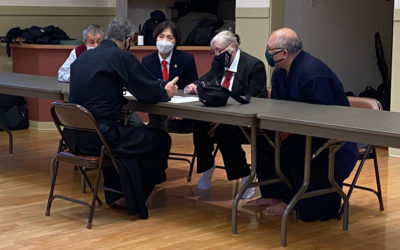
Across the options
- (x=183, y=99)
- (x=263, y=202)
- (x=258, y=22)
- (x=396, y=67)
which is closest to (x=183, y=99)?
(x=183, y=99)

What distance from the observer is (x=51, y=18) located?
29.5 ft

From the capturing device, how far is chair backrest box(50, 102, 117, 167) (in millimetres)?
4477

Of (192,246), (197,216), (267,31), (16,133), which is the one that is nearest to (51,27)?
(16,133)

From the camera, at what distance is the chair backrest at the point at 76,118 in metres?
4.48

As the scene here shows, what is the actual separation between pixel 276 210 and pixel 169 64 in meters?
1.48

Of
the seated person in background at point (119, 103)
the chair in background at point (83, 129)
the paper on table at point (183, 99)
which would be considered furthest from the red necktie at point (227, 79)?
the chair in background at point (83, 129)

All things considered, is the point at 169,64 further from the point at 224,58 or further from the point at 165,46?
the point at 224,58

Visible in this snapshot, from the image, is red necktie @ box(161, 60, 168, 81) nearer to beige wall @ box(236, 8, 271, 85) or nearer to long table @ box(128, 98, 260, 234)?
long table @ box(128, 98, 260, 234)

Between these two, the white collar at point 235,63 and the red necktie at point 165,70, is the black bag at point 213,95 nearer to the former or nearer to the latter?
the white collar at point 235,63

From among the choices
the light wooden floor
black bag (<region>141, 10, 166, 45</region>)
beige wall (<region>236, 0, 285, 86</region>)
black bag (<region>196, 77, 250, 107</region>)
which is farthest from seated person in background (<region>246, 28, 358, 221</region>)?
black bag (<region>141, 10, 166, 45</region>)

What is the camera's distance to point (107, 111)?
187 inches

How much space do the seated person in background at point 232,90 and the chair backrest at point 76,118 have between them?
86cm

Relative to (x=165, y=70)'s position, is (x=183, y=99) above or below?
below

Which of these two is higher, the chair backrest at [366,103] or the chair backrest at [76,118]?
the chair backrest at [366,103]
